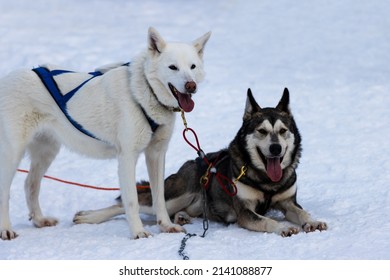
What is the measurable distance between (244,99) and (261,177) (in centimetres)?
459

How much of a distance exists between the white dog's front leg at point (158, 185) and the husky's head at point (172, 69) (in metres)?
0.47

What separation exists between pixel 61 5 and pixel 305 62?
717cm

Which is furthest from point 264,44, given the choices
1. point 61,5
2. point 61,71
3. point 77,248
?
point 77,248

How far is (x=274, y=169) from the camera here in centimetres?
529

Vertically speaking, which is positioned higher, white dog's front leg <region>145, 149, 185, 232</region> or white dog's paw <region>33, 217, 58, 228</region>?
white dog's front leg <region>145, 149, 185, 232</region>

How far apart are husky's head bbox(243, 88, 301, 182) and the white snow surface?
1.71 ft

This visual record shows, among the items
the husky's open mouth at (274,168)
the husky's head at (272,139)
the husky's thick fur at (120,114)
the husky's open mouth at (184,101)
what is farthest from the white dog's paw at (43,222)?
the husky's open mouth at (274,168)

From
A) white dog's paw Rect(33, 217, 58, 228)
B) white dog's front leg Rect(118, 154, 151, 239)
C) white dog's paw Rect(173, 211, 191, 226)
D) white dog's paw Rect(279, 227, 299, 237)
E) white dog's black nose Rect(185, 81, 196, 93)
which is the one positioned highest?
white dog's black nose Rect(185, 81, 196, 93)

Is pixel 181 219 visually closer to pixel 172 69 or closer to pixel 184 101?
pixel 184 101

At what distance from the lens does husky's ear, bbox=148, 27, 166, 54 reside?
508 centimetres

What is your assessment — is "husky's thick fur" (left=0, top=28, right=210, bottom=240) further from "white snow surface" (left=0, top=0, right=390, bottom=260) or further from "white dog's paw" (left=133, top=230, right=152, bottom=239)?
"white snow surface" (left=0, top=0, right=390, bottom=260)

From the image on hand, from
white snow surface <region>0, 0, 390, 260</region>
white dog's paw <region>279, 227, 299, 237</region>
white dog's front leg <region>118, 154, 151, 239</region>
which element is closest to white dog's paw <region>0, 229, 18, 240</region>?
white snow surface <region>0, 0, 390, 260</region>
